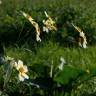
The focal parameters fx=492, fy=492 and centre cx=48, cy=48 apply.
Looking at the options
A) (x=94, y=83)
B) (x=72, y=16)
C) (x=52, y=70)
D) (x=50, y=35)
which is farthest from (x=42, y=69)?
(x=72, y=16)

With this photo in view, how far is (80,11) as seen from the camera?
631 centimetres

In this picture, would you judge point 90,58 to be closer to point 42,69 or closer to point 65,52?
point 65,52

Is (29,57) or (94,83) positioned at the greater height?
(29,57)

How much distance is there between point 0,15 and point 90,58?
1.91 meters

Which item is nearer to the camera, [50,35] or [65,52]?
[65,52]

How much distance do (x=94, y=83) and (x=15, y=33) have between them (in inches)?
79.1

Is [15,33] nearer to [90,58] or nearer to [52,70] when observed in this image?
[90,58]

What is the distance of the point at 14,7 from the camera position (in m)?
7.00

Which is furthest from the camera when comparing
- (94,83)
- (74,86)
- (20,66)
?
(94,83)

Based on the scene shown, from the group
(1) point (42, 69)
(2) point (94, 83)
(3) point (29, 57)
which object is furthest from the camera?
(3) point (29, 57)

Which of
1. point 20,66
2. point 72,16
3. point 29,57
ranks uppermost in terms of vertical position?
point 72,16

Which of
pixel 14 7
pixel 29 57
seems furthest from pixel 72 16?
pixel 29 57

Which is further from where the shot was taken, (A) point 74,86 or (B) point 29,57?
(B) point 29,57

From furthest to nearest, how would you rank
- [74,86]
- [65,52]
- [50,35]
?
[50,35], [65,52], [74,86]
